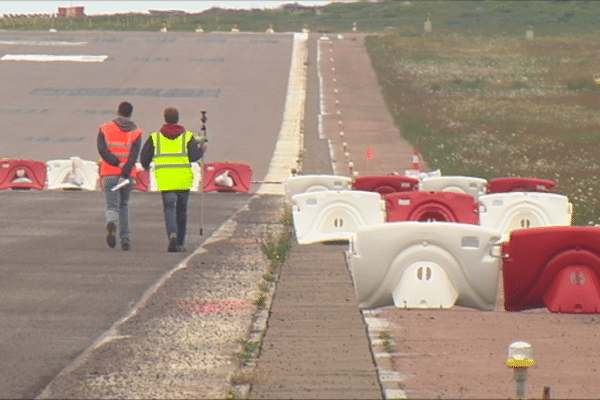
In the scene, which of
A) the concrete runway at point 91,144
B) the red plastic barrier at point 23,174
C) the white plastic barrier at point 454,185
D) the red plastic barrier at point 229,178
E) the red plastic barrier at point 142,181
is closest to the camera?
the concrete runway at point 91,144

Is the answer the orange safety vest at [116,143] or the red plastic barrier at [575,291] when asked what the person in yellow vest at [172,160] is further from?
the red plastic barrier at [575,291]

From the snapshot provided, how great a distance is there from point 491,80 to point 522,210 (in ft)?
158

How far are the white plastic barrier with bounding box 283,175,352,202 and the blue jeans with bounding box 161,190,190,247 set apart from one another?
137 inches

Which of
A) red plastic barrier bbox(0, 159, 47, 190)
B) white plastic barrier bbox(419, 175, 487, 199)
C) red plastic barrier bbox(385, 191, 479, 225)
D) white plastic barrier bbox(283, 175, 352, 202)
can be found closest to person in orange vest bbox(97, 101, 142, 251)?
red plastic barrier bbox(385, 191, 479, 225)

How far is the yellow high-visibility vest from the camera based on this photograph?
1789 centimetres

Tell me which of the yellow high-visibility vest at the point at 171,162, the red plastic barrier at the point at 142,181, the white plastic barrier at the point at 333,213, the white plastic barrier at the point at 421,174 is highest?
the yellow high-visibility vest at the point at 171,162

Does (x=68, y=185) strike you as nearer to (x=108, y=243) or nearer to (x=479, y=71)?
(x=108, y=243)

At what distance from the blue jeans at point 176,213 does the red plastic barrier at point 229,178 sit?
11.9 m

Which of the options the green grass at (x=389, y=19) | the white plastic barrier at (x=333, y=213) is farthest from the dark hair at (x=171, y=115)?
the green grass at (x=389, y=19)

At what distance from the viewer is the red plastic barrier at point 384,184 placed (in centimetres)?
2123

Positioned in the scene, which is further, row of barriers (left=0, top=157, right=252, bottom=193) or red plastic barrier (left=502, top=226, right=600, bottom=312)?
row of barriers (left=0, top=157, right=252, bottom=193)

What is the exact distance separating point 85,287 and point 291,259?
309 cm

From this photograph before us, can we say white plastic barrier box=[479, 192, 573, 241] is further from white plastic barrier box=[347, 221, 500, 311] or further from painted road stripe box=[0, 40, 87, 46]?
painted road stripe box=[0, 40, 87, 46]

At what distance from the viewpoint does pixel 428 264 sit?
11.8 m
